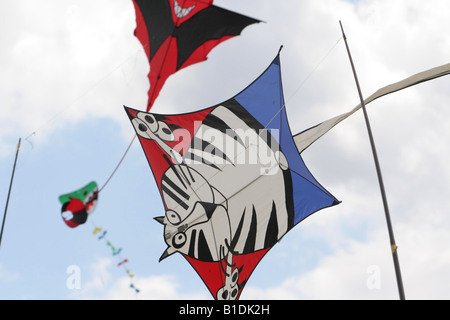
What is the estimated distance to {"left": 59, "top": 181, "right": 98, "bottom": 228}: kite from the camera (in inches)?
248

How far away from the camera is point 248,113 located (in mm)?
10539

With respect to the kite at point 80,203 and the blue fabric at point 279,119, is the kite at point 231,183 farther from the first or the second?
the kite at point 80,203

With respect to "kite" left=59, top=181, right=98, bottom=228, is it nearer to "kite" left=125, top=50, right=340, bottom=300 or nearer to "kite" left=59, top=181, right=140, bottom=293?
"kite" left=59, top=181, right=140, bottom=293

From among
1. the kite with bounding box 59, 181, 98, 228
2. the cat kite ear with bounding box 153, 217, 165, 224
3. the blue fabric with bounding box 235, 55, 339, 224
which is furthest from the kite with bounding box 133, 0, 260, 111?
the cat kite ear with bounding box 153, 217, 165, 224

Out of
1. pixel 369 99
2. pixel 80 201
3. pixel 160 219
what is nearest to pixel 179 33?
pixel 80 201

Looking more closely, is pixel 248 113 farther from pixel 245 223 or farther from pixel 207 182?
pixel 245 223

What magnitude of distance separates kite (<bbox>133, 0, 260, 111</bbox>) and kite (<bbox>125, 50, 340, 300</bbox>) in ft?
8.91

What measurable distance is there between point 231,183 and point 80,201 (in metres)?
4.66

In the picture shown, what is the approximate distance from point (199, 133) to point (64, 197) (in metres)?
4.49

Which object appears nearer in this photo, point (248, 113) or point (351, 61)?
point (351, 61)

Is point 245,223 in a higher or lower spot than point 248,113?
lower

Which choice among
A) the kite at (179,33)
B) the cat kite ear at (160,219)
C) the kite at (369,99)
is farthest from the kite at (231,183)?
the kite at (179,33)
